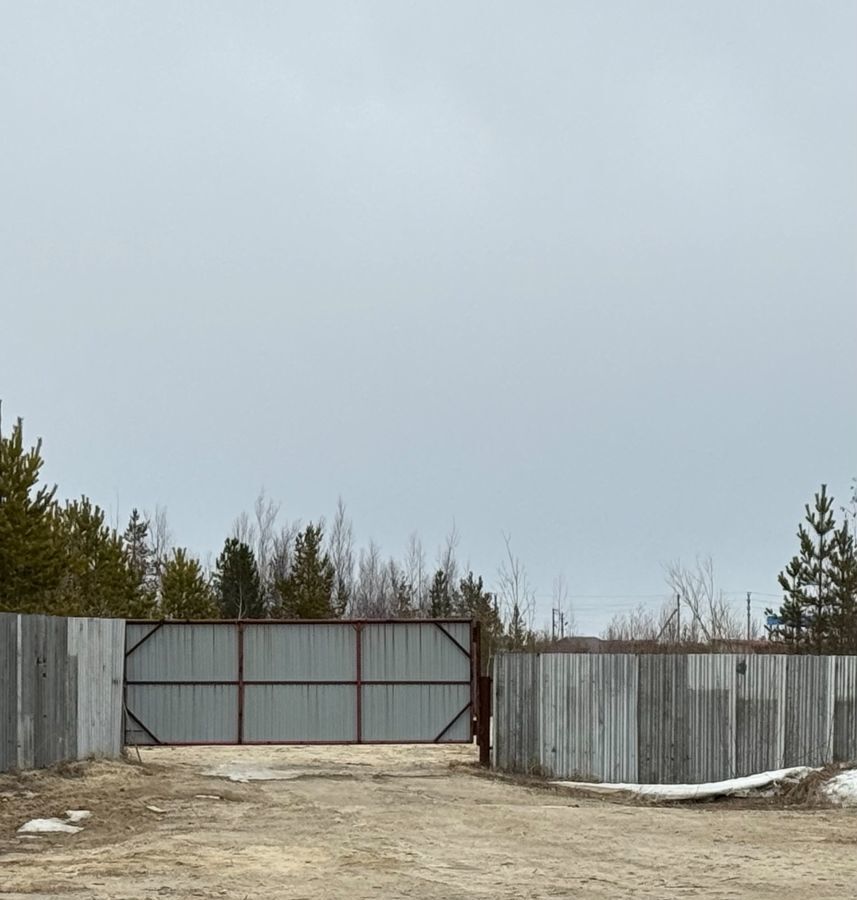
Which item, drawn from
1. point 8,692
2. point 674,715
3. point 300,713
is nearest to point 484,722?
point 674,715

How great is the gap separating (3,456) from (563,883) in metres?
29.9

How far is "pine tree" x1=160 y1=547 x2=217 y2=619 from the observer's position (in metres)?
55.4

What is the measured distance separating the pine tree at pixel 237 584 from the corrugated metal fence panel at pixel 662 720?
44.6 m

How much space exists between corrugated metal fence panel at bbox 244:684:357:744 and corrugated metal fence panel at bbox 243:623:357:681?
6.8 inches

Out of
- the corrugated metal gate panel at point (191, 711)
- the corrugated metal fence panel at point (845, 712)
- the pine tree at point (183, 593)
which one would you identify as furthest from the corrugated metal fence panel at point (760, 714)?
the pine tree at point (183, 593)

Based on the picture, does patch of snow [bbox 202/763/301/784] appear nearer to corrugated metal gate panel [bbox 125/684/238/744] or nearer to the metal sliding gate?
corrugated metal gate panel [bbox 125/684/238/744]

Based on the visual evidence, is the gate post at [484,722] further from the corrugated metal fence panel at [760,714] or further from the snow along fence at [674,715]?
the corrugated metal fence panel at [760,714]

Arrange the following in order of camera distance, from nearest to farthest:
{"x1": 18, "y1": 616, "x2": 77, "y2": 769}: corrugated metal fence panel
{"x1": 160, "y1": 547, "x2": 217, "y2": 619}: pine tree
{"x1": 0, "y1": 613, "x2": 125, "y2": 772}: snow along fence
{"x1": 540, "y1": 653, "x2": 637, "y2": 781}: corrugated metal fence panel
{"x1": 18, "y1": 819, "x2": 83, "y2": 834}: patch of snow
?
1. {"x1": 18, "y1": 819, "x2": 83, "y2": 834}: patch of snow
2. {"x1": 0, "y1": 613, "x2": 125, "y2": 772}: snow along fence
3. {"x1": 18, "y1": 616, "x2": 77, "y2": 769}: corrugated metal fence panel
4. {"x1": 540, "y1": 653, "x2": 637, "y2": 781}: corrugated metal fence panel
5. {"x1": 160, "y1": 547, "x2": 217, "y2": 619}: pine tree

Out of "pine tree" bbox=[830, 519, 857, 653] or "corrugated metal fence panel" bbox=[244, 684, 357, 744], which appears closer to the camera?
"corrugated metal fence panel" bbox=[244, 684, 357, 744]

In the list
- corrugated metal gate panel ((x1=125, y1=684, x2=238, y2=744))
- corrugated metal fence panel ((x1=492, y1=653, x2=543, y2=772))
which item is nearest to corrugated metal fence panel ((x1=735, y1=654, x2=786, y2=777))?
corrugated metal fence panel ((x1=492, y1=653, x2=543, y2=772))

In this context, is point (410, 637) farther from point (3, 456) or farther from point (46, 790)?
point (3, 456)

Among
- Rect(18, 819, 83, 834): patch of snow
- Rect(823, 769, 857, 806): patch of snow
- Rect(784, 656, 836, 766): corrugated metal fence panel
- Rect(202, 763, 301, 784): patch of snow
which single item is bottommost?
Rect(202, 763, 301, 784): patch of snow

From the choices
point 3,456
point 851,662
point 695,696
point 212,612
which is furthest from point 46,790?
point 212,612

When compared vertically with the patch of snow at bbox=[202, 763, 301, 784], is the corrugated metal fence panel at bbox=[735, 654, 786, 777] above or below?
above
